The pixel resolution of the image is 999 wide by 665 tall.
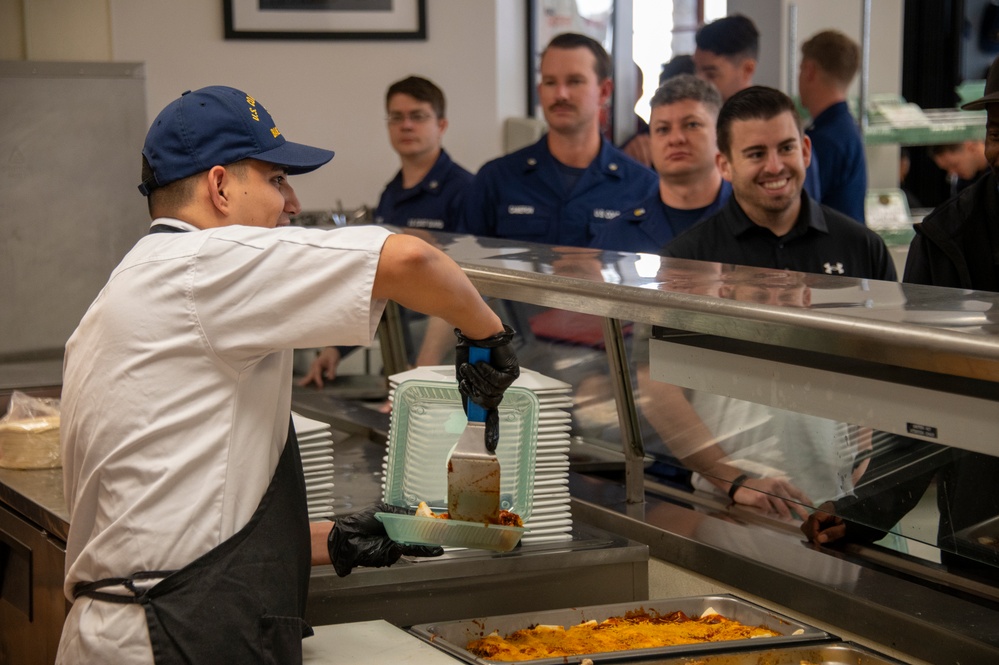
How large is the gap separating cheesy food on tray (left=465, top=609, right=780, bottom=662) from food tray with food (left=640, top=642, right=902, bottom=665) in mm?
46

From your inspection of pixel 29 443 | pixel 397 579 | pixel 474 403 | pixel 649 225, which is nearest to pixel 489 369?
pixel 474 403

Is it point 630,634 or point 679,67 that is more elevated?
Answer: point 679,67

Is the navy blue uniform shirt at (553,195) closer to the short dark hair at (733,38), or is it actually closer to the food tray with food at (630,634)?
the short dark hair at (733,38)

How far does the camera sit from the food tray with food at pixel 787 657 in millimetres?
1709

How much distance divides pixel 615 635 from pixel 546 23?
459 centimetres

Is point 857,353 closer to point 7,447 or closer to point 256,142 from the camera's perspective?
point 256,142

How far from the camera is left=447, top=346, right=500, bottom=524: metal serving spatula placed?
5.47ft

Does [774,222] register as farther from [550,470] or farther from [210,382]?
[210,382]

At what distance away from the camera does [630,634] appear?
1.84 metres

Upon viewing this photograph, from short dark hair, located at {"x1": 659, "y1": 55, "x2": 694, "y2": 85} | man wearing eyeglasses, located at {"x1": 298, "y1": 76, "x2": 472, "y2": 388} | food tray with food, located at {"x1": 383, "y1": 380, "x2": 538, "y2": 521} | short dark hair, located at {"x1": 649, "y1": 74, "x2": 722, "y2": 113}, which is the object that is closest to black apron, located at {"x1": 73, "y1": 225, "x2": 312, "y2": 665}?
food tray with food, located at {"x1": 383, "y1": 380, "x2": 538, "y2": 521}

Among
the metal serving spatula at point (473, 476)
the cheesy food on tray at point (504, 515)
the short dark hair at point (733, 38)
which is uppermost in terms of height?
the short dark hair at point (733, 38)

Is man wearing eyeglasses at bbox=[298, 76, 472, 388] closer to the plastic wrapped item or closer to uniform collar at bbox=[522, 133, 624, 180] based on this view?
uniform collar at bbox=[522, 133, 624, 180]

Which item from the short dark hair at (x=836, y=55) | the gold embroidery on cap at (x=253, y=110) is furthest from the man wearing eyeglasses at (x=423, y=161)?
the gold embroidery on cap at (x=253, y=110)

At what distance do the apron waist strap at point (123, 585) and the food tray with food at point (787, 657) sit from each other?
0.75m
